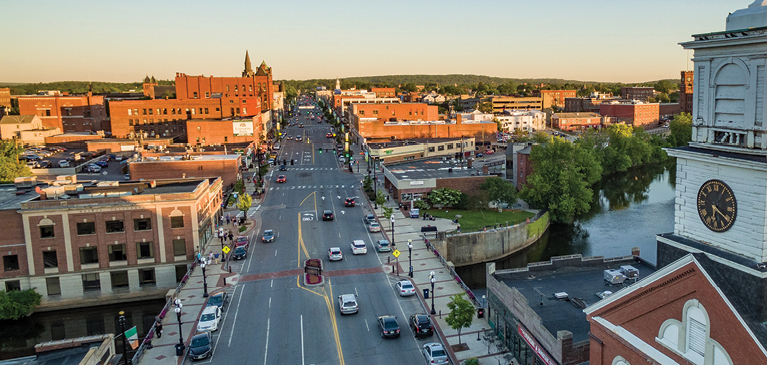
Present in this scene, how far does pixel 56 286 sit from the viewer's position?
137ft

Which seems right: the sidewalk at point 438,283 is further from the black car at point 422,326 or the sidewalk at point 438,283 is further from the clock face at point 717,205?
the clock face at point 717,205

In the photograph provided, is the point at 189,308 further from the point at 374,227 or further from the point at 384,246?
the point at 374,227

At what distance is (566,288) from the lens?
29594mm

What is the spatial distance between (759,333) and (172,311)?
3175 cm

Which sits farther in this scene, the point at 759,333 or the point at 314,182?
the point at 314,182

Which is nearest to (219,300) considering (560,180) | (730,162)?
(730,162)

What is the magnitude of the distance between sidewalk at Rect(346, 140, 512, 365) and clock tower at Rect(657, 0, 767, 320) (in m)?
13.4

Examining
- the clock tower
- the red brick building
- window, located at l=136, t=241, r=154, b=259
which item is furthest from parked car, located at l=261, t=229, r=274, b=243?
the clock tower

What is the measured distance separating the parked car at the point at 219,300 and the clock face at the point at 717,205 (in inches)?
1081

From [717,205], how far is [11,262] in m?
45.2

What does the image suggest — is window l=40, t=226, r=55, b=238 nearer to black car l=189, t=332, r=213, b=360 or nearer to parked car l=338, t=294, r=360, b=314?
black car l=189, t=332, r=213, b=360

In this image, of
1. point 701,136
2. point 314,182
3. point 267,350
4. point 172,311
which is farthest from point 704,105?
point 314,182

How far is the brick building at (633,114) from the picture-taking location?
176 metres

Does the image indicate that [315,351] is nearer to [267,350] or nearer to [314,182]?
[267,350]
